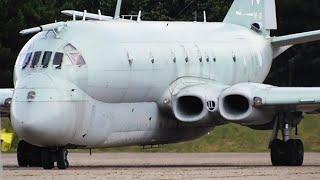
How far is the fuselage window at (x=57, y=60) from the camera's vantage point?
112 ft

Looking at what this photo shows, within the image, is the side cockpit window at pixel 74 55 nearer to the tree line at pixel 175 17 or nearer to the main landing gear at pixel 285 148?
the main landing gear at pixel 285 148

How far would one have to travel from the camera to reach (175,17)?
7869 cm

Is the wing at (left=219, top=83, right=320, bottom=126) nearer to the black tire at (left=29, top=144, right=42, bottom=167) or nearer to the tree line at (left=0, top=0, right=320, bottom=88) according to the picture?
the black tire at (left=29, top=144, right=42, bottom=167)

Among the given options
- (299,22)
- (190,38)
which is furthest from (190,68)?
→ (299,22)

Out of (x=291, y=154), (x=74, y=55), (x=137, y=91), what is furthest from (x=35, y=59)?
(x=291, y=154)

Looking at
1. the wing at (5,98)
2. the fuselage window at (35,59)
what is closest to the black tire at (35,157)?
the wing at (5,98)

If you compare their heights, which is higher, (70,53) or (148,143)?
(70,53)

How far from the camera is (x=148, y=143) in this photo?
37875 millimetres

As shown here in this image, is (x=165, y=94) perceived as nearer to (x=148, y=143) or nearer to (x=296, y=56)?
(x=148, y=143)

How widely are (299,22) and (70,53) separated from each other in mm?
36872

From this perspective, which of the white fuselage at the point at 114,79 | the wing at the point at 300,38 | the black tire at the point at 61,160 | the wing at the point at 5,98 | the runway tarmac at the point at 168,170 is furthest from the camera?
the wing at the point at 300,38

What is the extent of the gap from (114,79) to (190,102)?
11.4ft

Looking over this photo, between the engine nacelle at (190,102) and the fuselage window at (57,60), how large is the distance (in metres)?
4.14

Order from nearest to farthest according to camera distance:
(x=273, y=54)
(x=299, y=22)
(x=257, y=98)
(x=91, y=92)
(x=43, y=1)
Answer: (x=91, y=92)
(x=257, y=98)
(x=273, y=54)
(x=299, y=22)
(x=43, y=1)
